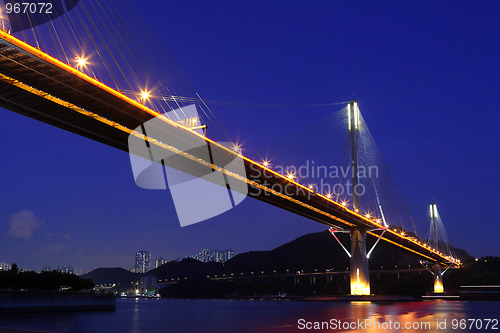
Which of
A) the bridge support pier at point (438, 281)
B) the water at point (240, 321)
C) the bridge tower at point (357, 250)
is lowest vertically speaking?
the bridge support pier at point (438, 281)

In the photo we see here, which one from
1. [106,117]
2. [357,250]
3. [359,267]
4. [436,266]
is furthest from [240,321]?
[436,266]

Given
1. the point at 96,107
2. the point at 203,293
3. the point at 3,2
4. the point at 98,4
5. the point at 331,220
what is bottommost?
the point at 203,293

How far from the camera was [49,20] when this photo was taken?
2198cm

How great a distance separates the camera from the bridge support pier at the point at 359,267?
61312 millimetres

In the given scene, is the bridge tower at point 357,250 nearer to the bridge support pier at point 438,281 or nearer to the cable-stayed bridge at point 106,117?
the cable-stayed bridge at point 106,117

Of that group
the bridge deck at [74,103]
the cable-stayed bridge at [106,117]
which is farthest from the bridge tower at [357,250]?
the bridge deck at [74,103]

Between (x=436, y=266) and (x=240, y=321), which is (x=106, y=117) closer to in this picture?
(x=240, y=321)

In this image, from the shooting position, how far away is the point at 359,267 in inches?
2418

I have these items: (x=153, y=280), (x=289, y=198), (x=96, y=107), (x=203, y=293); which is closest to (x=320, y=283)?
(x=203, y=293)

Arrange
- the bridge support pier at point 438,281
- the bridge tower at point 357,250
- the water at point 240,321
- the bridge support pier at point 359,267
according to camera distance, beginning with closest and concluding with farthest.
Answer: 1. the water at point 240,321
2. the bridge tower at point 357,250
3. the bridge support pier at point 359,267
4. the bridge support pier at point 438,281

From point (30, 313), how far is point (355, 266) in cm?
3948

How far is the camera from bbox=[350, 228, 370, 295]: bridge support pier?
61.3 meters

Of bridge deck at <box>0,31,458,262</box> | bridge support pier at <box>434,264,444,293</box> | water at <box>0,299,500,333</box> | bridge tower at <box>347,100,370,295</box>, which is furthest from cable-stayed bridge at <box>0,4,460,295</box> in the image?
bridge support pier at <box>434,264,444,293</box>

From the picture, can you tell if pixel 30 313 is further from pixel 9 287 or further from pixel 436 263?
pixel 436 263
